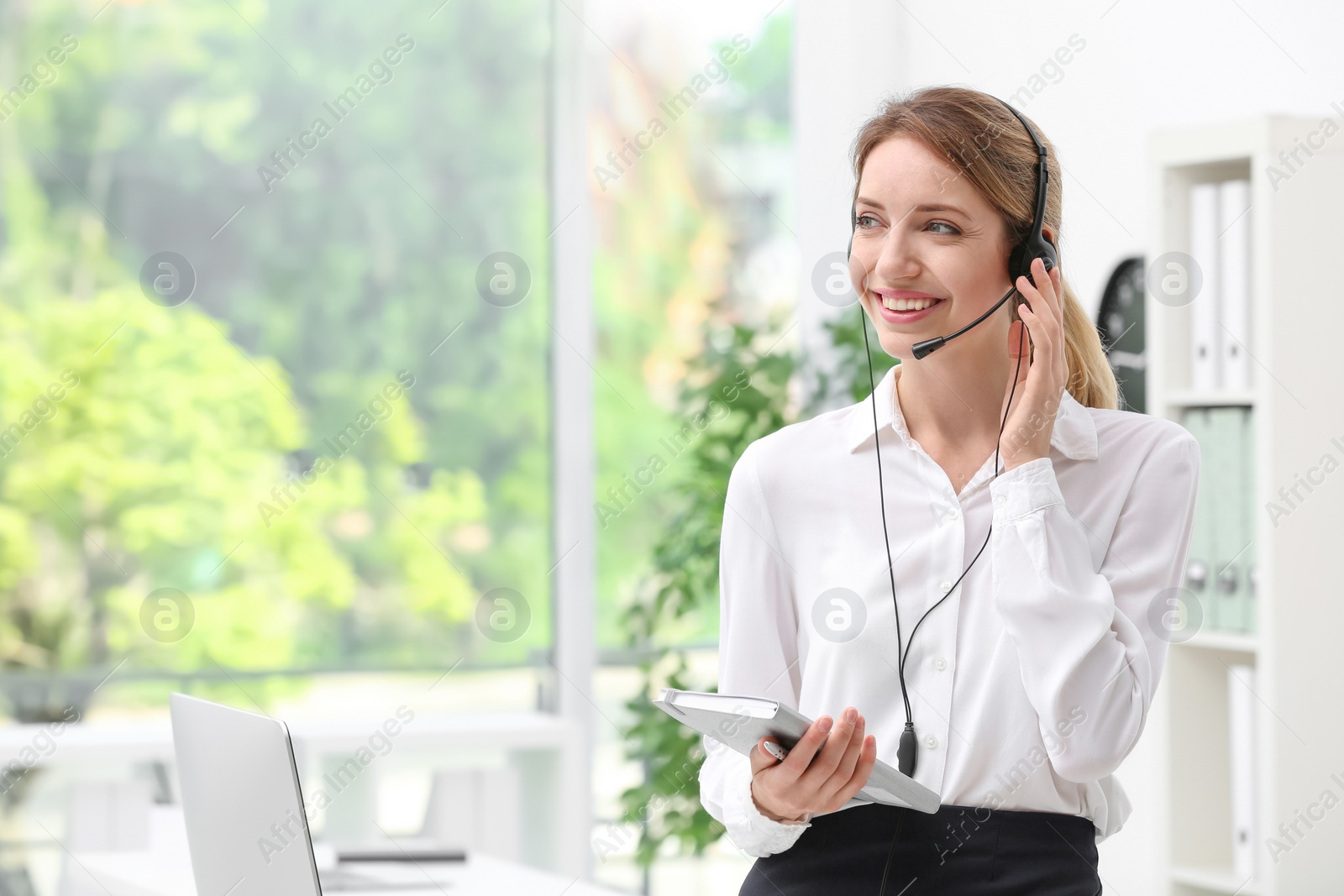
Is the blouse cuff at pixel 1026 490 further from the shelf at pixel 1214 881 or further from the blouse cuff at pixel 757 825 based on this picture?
the shelf at pixel 1214 881

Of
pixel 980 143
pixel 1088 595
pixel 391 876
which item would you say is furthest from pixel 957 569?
pixel 391 876

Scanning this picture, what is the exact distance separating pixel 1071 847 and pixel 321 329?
10.4 feet

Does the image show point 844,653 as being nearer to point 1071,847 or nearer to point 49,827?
point 1071,847

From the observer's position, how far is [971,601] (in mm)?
1359

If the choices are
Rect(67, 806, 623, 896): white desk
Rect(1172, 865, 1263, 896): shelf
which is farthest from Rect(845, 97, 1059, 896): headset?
Rect(1172, 865, 1263, 896): shelf

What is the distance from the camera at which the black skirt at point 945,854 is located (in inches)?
49.2

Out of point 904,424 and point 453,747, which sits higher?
point 904,424

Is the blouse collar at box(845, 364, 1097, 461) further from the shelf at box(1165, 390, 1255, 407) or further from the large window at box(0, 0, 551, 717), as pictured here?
the large window at box(0, 0, 551, 717)

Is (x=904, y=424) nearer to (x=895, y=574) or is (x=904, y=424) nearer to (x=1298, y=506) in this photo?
(x=895, y=574)

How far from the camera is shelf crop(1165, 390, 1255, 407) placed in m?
2.38

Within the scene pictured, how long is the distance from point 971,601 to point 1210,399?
130 cm

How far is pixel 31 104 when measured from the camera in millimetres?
3740

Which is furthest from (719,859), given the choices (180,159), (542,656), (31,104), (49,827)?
(31,104)

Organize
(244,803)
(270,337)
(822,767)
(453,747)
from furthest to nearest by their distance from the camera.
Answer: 1. (270,337)
2. (453,747)
3. (244,803)
4. (822,767)
